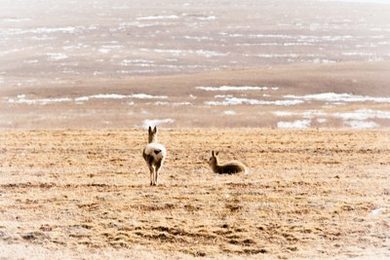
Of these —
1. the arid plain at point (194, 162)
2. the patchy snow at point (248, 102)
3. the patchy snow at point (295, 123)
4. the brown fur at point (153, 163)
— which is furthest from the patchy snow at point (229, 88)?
the brown fur at point (153, 163)

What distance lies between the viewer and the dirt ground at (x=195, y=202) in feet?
51.2

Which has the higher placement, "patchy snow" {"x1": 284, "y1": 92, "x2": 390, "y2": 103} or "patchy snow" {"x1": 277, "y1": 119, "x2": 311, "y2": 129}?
"patchy snow" {"x1": 284, "y1": 92, "x2": 390, "y2": 103}

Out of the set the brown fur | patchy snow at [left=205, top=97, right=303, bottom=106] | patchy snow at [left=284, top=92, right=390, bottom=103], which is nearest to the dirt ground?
the brown fur

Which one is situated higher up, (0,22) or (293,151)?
(0,22)

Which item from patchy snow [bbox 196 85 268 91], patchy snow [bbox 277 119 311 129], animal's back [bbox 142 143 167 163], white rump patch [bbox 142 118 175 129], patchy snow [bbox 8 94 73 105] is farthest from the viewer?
patchy snow [bbox 196 85 268 91]

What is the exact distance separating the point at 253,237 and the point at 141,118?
92.1 ft

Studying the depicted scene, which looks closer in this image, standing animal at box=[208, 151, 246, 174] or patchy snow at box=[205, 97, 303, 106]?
standing animal at box=[208, 151, 246, 174]

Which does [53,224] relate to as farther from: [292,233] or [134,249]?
[292,233]

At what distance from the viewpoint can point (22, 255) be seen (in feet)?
49.6

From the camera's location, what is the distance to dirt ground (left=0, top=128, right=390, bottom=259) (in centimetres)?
1562

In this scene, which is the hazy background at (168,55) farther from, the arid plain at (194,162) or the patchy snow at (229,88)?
the patchy snow at (229,88)

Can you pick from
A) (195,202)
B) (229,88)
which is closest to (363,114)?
(229,88)

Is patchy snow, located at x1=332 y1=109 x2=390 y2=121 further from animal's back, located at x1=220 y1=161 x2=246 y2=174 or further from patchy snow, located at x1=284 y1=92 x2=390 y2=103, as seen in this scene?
animal's back, located at x1=220 y1=161 x2=246 y2=174

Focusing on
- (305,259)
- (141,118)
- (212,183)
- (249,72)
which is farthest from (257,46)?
(305,259)
